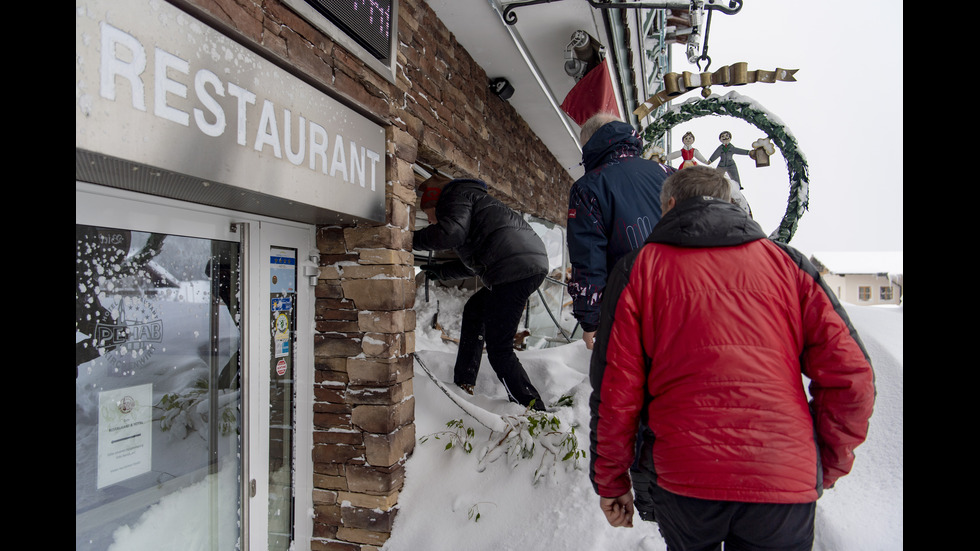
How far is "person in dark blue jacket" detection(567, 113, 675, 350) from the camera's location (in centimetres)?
218

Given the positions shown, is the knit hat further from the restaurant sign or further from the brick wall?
the restaurant sign

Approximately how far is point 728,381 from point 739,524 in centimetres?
39

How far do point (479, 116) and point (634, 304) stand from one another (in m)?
2.90

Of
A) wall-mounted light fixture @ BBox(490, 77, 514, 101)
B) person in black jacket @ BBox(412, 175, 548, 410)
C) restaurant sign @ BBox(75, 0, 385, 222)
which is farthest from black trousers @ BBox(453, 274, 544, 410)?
wall-mounted light fixture @ BBox(490, 77, 514, 101)

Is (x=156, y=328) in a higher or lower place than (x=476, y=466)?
higher

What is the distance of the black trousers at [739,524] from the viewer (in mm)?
1290

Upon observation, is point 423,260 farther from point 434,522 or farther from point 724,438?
point 724,438

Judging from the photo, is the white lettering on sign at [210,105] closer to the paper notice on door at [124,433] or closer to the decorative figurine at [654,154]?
the paper notice on door at [124,433]

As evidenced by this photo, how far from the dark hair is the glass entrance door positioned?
5.82 feet

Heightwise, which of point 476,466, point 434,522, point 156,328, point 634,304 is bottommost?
point 434,522

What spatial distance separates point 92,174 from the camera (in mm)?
1445

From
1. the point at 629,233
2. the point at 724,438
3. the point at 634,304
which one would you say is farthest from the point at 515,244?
the point at 724,438

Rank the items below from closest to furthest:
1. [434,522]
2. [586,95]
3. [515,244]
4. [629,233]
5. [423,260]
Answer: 1. [629,233]
2. [434,522]
3. [515,244]
4. [586,95]
5. [423,260]

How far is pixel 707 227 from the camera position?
1.40 meters
